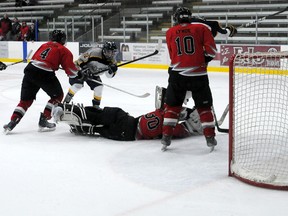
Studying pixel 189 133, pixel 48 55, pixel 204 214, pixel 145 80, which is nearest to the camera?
pixel 204 214

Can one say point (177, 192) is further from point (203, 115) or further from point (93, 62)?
point (93, 62)

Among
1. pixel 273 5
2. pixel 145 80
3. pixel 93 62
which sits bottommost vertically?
pixel 145 80

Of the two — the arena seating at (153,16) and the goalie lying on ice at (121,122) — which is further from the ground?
the arena seating at (153,16)

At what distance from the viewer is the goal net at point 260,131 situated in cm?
306

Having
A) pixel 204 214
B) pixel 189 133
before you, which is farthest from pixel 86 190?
pixel 189 133

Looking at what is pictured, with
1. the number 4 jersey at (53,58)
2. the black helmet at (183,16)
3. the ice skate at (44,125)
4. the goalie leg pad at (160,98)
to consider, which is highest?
the black helmet at (183,16)

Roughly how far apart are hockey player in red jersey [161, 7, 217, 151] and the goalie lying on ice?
1.02 feet

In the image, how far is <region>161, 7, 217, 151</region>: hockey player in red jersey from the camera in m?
3.69

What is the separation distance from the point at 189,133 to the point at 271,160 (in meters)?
1.03

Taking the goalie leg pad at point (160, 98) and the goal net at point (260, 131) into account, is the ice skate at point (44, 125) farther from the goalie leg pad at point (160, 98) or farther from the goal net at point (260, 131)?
the goal net at point (260, 131)

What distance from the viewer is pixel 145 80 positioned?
29.9ft

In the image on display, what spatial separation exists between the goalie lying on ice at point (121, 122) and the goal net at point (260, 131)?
0.43 meters

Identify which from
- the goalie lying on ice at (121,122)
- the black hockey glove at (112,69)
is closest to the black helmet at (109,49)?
the black hockey glove at (112,69)

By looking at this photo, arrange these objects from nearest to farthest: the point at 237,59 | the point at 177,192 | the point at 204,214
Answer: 1. the point at 204,214
2. the point at 177,192
3. the point at 237,59
